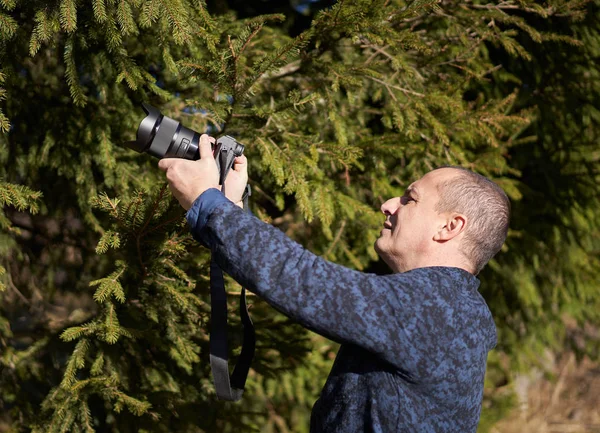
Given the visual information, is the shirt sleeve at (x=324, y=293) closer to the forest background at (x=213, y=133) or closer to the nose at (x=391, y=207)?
the nose at (x=391, y=207)

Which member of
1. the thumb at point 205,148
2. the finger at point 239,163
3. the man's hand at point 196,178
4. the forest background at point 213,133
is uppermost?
the thumb at point 205,148

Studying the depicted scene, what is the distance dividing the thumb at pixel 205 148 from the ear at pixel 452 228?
0.72 metres

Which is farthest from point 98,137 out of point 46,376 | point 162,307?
point 46,376

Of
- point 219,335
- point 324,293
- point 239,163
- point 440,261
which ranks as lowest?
point 219,335

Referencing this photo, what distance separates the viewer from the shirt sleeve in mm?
1352

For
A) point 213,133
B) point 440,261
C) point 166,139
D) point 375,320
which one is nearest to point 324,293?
point 375,320

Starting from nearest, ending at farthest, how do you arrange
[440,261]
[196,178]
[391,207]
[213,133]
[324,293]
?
[324,293] < [196,178] < [440,261] < [391,207] < [213,133]

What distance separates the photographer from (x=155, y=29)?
2.46 m

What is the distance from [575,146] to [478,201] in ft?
8.39

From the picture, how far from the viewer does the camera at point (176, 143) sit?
1616mm

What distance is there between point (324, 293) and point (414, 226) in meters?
0.46

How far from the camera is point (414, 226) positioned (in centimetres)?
167

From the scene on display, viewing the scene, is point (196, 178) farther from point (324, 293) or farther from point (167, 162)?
point (324, 293)

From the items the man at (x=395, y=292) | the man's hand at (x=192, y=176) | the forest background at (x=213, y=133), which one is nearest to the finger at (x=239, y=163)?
the man at (x=395, y=292)
